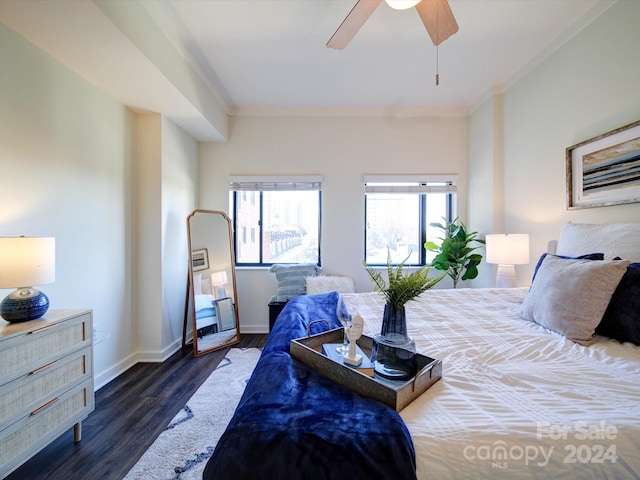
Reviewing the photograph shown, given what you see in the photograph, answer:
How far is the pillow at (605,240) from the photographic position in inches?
59.1

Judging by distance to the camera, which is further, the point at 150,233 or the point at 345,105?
the point at 345,105

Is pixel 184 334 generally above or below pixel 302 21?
below

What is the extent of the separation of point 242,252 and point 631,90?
3.83 metres

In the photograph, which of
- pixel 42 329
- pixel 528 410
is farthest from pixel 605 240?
pixel 42 329

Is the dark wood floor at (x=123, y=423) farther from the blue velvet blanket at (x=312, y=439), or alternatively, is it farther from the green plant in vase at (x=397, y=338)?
the green plant in vase at (x=397, y=338)

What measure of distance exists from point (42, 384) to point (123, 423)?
1.96ft

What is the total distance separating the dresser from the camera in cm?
122

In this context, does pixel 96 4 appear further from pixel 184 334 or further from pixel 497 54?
pixel 497 54

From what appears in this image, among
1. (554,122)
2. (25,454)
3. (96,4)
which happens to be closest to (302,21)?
(96,4)

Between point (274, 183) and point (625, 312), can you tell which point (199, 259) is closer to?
point (274, 183)

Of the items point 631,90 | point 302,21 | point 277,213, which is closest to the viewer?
point 631,90

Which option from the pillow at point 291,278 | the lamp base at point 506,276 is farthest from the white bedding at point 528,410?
the pillow at point 291,278

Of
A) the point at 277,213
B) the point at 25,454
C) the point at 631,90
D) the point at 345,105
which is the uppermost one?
the point at 345,105

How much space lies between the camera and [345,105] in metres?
3.25
